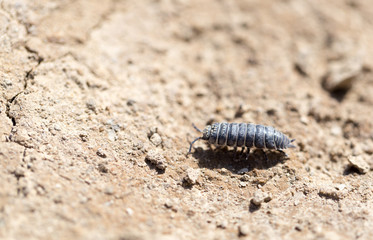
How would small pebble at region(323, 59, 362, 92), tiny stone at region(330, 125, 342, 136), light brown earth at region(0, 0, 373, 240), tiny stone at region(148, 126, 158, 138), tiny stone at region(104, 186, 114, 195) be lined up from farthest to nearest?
small pebble at region(323, 59, 362, 92), tiny stone at region(330, 125, 342, 136), tiny stone at region(148, 126, 158, 138), tiny stone at region(104, 186, 114, 195), light brown earth at region(0, 0, 373, 240)

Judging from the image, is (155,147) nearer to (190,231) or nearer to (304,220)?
(190,231)

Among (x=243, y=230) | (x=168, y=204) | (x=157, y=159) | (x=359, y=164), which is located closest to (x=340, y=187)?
(x=359, y=164)

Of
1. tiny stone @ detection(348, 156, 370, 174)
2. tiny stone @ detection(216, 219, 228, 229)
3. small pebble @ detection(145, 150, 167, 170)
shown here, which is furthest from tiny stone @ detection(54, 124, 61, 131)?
tiny stone @ detection(348, 156, 370, 174)

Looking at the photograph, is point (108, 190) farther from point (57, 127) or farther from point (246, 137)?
point (246, 137)

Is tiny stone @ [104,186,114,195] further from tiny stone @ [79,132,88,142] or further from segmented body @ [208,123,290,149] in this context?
segmented body @ [208,123,290,149]

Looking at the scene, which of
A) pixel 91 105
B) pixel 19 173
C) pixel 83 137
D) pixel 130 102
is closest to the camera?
pixel 19 173

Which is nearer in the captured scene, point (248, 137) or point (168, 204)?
point (168, 204)
